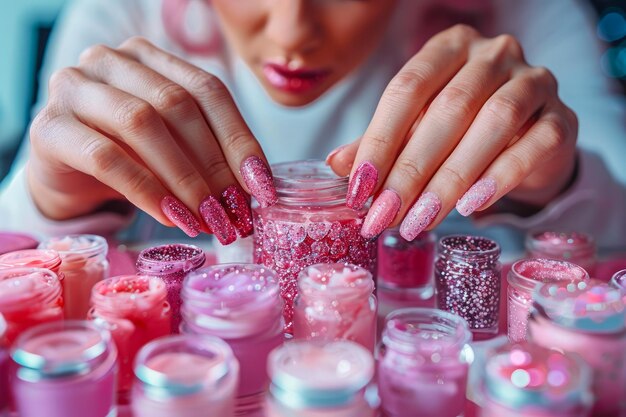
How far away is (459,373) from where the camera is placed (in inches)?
17.6

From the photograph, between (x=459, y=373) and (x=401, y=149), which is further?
(x=401, y=149)

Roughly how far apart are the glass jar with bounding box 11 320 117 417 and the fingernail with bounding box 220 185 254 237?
0.74 ft

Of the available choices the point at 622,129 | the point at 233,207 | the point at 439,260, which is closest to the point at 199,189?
the point at 233,207

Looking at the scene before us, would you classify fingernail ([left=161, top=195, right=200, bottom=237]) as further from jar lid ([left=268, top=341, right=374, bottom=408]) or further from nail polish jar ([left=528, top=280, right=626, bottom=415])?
nail polish jar ([left=528, top=280, right=626, bottom=415])

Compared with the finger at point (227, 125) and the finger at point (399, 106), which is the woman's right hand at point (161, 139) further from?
the finger at point (399, 106)

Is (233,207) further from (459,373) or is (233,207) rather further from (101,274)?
(459,373)

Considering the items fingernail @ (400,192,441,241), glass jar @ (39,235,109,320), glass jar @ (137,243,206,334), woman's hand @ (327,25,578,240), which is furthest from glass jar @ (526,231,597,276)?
glass jar @ (39,235,109,320)

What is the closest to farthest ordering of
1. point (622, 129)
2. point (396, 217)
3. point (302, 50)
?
point (396, 217) < point (302, 50) < point (622, 129)

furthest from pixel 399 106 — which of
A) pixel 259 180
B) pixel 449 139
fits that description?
pixel 259 180

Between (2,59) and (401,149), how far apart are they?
4.97ft

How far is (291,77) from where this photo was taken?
93cm

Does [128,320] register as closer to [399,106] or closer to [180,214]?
[180,214]

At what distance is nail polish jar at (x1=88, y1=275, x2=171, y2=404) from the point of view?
0.50 metres

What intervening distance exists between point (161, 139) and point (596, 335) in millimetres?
474
